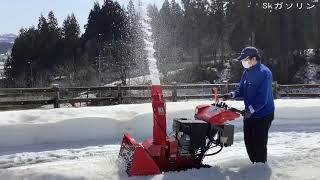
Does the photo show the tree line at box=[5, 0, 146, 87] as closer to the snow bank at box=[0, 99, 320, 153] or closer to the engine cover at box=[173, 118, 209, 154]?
the snow bank at box=[0, 99, 320, 153]

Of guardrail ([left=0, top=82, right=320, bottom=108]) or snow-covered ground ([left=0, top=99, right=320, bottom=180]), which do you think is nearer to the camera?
snow-covered ground ([left=0, top=99, right=320, bottom=180])

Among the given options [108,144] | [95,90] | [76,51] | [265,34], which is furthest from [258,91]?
[76,51]

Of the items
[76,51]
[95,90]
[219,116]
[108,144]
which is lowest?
[108,144]

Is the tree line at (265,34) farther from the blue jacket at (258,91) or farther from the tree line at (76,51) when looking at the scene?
the blue jacket at (258,91)

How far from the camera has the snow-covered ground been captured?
583 cm

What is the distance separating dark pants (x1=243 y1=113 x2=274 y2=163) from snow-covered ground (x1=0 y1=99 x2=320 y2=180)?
135 millimetres

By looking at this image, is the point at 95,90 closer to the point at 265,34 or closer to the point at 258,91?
the point at 258,91

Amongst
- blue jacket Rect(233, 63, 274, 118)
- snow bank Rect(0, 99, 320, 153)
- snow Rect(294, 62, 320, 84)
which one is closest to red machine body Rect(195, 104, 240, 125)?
blue jacket Rect(233, 63, 274, 118)

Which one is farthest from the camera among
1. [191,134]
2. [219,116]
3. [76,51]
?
[76,51]

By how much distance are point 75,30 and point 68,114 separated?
4594 centimetres

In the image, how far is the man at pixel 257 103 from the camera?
238 inches

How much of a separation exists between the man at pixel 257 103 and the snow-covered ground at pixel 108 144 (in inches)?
9.3

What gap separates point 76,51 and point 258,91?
47904mm

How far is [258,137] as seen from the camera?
6160 mm
